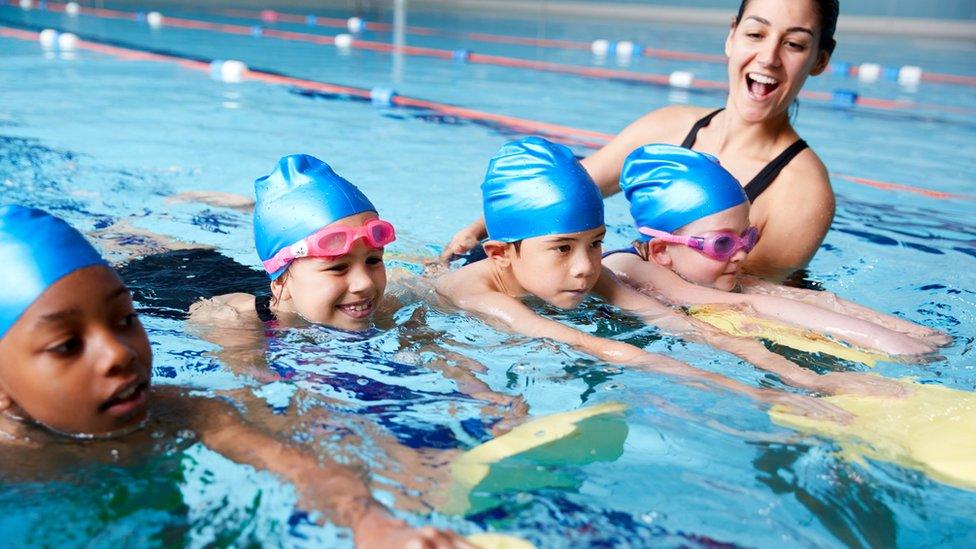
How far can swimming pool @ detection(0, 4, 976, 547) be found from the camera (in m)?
2.12

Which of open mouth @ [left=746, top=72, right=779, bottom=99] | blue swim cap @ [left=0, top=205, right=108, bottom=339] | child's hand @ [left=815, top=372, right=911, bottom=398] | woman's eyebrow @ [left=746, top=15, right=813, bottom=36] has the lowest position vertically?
child's hand @ [left=815, top=372, right=911, bottom=398]

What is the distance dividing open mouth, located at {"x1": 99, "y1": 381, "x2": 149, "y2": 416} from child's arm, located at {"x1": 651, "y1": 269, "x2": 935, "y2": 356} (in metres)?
2.17

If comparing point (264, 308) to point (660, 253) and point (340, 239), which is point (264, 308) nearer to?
point (340, 239)

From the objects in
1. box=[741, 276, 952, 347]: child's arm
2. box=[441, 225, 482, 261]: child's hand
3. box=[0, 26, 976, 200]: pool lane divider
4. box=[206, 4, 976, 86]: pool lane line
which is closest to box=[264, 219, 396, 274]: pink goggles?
box=[441, 225, 482, 261]: child's hand

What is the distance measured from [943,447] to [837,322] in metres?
1.07

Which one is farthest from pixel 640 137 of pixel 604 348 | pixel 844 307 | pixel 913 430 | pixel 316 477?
pixel 316 477

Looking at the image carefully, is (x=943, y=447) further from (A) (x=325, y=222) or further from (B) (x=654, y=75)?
(B) (x=654, y=75)

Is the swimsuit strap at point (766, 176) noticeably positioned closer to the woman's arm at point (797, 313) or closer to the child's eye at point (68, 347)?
the woman's arm at point (797, 313)

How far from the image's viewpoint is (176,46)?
41.6 ft

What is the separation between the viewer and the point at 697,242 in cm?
380

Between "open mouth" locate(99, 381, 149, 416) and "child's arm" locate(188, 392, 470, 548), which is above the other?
"open mouth" locate(99, 381, 149, 416)

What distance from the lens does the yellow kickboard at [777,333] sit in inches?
131

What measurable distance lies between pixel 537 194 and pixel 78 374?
1776 millimetres

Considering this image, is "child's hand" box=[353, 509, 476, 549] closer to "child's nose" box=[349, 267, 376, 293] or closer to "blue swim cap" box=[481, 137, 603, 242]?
"child's nose" box=[349, 267, 376, 293]
